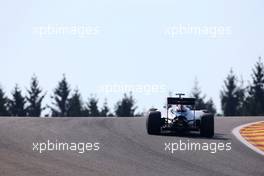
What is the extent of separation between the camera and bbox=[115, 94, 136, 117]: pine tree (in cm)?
8996

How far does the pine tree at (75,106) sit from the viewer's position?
92188 mm

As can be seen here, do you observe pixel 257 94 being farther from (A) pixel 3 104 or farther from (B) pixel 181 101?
(B) pixel 181 101

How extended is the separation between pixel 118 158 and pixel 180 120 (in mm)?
6552

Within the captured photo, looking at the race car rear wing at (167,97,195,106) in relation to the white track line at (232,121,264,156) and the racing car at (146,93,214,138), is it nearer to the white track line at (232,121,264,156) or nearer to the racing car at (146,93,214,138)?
the racing car at (146,93,214,138)

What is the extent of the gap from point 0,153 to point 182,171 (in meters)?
3.49

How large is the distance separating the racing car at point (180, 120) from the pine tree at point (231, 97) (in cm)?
6944

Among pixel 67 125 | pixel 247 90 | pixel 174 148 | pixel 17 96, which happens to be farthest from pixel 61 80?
pixel 174 148

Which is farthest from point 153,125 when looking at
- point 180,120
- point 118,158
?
point 118,158

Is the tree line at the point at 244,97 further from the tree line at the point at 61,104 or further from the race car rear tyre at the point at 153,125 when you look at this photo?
the race car rear tyre at the point at 153,125

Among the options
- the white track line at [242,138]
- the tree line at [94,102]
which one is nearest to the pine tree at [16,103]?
the tree line at [94,102]

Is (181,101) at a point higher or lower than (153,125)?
higher

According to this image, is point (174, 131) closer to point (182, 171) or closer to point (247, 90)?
point (182, 171)

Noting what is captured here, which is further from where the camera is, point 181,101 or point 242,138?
point 181,101

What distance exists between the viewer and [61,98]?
314 feet
